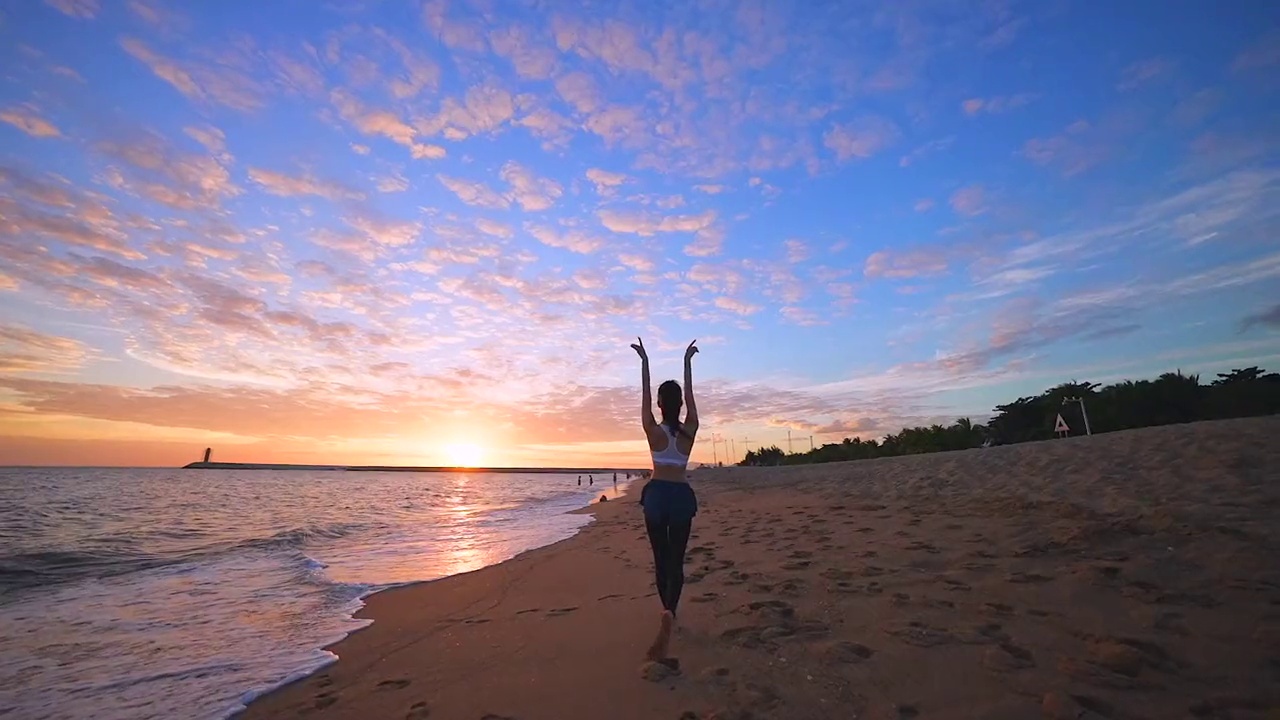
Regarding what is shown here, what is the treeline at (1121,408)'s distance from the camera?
26.4 m

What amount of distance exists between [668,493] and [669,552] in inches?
19.5

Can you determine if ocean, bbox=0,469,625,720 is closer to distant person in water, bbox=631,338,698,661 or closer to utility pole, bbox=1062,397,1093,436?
distant person in water, bbox=631,338,698,661

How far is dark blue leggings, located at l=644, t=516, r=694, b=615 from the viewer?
4.52 metres

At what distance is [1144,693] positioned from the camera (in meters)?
3.07

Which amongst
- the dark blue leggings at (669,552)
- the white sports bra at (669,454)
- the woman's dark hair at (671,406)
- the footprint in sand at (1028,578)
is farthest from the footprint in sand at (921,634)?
the woman's dark hair at (671,406)

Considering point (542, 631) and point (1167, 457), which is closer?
point (542, 631)

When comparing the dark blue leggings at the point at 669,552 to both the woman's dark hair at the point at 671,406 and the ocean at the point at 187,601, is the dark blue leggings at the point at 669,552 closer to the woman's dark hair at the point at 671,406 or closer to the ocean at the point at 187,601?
the woman's dark hair at the point at 671,406

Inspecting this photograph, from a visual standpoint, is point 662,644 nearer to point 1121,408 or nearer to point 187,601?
point 187,601

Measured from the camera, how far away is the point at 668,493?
A: 4.57 metres

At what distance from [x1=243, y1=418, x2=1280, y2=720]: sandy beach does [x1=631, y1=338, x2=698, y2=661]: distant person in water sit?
0.43m

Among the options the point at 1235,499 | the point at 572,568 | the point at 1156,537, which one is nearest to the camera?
the point at 1156,537

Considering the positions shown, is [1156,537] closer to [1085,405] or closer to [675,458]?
[675,458]

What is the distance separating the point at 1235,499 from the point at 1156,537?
7.86 ft

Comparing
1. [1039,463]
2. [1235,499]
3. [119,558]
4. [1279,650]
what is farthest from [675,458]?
[119,558]
